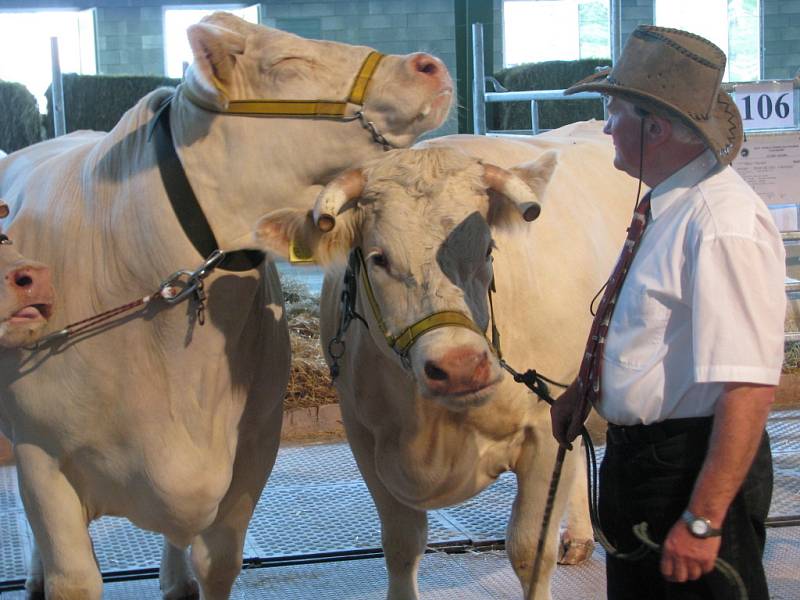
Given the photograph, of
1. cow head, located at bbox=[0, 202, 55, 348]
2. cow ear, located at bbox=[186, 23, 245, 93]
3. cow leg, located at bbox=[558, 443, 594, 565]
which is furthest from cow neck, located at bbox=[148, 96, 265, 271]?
cow leg, located at bbox=[558, 443, 594, 565]

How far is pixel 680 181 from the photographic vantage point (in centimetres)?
241

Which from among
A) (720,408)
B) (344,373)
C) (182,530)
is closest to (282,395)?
(344,373)

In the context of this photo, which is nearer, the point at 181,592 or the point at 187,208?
the point at 187,208

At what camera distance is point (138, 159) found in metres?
3.21

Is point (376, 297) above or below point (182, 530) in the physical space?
above

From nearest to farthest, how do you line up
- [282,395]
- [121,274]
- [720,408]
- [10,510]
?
1. [720,408]
2. [121,274]
3. [282,395]
4. [10,510]

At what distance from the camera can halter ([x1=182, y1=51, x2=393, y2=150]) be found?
295 centimetres

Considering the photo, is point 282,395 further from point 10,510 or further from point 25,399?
point 10,510

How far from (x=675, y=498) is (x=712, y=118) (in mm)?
766

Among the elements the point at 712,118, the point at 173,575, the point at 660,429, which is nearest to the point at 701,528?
the point at 660,429

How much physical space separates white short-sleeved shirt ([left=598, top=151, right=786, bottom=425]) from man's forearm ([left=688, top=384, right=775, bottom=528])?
4 cm

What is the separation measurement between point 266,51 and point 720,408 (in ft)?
4.95

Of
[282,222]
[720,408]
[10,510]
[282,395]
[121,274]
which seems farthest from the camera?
[10,510]

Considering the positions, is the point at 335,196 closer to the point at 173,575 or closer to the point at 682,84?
the point at 682,84
